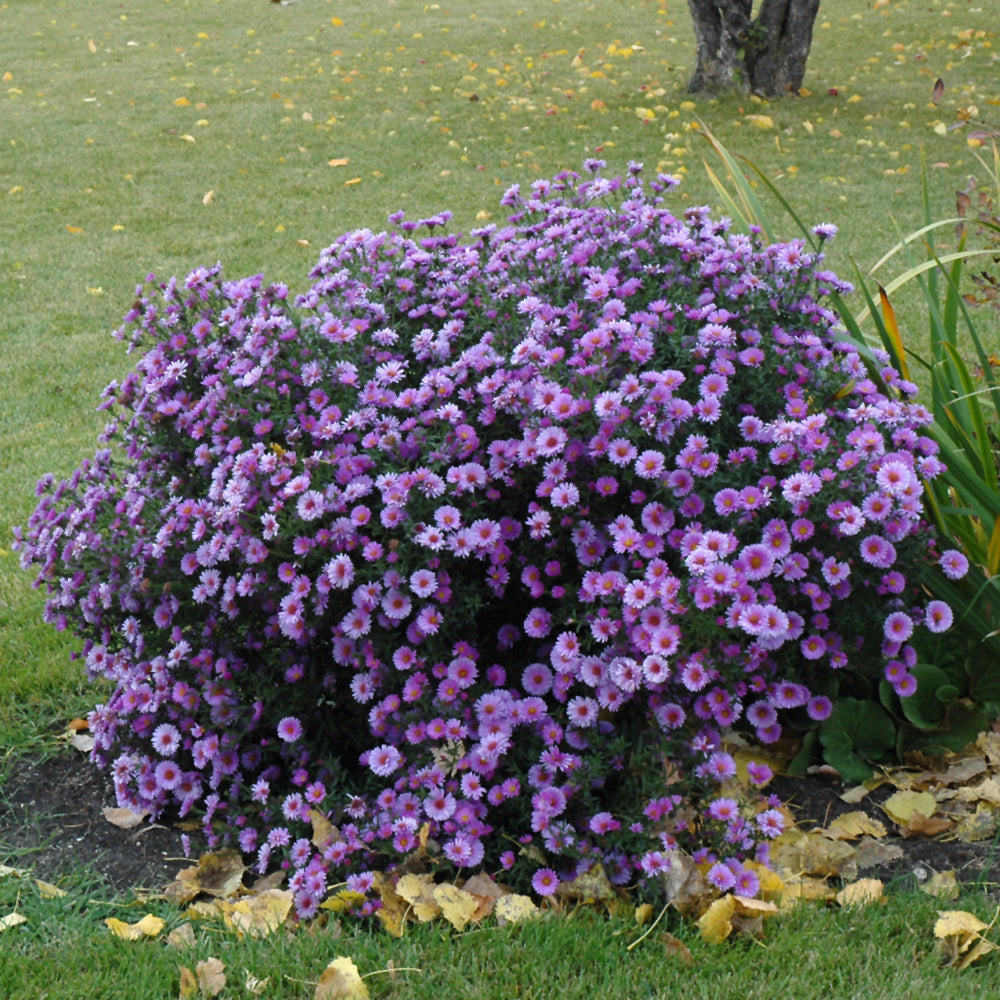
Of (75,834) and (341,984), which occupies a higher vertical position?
(341,984)

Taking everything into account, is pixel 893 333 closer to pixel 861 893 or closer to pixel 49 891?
pixel 861 893

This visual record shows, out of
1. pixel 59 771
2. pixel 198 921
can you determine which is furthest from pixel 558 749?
pixel 59 771

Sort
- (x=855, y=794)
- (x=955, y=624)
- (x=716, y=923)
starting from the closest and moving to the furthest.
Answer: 1. (x=716, y=923)
2. (x=855, y=794)
3. (x=955, y=624)

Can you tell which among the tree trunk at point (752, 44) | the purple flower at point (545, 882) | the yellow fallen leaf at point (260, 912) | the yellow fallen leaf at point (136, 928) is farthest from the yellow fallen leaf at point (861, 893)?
the tree trunk at point (752, 44)

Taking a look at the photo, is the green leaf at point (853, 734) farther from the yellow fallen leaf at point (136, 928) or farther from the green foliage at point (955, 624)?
the yellow fallen leaf at point (136, 928)

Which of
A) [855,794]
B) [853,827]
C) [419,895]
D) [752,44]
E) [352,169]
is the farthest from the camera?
[752,44]

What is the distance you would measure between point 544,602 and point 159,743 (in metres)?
0.98

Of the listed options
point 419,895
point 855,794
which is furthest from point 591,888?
point 855,794

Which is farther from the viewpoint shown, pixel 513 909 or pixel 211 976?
pixel 513 909

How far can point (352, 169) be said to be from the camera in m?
9.26

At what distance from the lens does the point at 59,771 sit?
3102 mm

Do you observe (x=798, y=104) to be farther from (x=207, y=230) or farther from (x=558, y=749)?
(x=558, y=749)

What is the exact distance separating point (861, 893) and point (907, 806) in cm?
36

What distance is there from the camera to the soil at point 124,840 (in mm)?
2520
